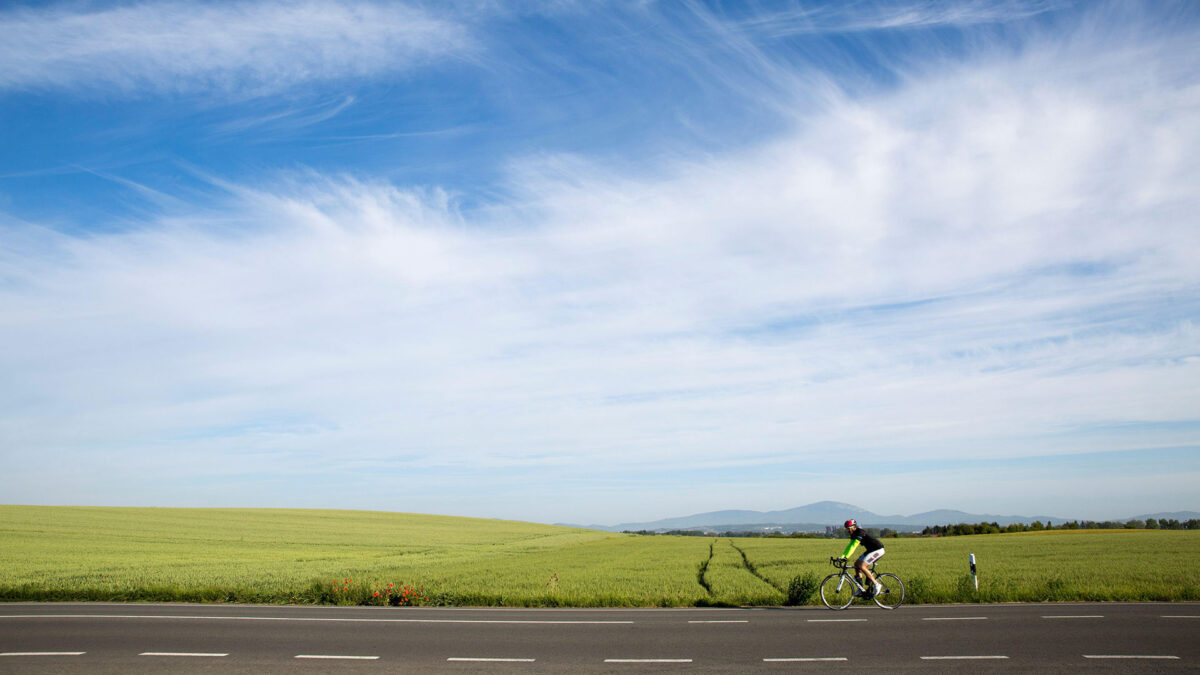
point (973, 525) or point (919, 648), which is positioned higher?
point (919, 648)

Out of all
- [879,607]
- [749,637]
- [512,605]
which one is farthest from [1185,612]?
[512,605]

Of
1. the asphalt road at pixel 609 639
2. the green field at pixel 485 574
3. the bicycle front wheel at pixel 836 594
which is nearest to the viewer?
the asphalt road at pixel 609 639

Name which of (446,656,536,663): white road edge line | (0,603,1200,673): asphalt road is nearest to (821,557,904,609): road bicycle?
(0,603,1200,673): asphalt road

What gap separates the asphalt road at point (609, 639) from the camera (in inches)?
440

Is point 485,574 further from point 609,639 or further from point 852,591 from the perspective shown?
point 609,639

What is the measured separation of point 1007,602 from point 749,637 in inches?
382

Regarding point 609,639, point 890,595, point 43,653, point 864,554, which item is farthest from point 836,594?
point 43,653

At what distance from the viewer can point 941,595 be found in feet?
63.6

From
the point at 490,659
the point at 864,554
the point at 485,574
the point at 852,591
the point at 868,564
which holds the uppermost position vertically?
the point at 864,554

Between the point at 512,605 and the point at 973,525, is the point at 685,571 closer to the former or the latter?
the point at 512,605

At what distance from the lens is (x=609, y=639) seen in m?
13.6

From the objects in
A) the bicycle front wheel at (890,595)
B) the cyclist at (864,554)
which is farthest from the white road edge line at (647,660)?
the bicycle front wheel at (890,595)

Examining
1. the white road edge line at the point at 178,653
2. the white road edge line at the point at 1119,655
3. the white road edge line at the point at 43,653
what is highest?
the white road edge line at the point at 43,653

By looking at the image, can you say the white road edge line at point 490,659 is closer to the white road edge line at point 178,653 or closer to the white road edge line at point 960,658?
the white road edge line at point 178,653
